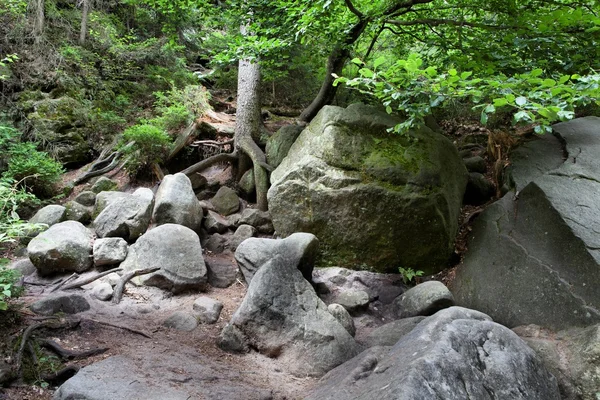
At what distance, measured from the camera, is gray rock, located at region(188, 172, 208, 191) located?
8398 millimetres

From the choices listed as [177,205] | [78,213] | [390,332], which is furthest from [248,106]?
[390,332]

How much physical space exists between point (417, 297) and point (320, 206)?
198 cm

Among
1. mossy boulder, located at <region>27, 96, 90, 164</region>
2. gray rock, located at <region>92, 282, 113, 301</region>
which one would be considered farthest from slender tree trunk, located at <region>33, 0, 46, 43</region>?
gray rock, located at <region>92, 282, 113, 301</region>

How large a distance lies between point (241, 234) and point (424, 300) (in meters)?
3.55

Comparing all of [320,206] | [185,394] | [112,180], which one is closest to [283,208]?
[320,206]

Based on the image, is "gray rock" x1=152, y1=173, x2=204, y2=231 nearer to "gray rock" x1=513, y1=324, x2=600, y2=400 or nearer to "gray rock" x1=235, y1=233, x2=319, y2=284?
"gray rock" x1=235, y1=233, x2=319, y2=284

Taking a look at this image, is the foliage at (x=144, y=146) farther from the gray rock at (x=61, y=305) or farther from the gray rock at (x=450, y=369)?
the gray rock at (x=450, y=369)

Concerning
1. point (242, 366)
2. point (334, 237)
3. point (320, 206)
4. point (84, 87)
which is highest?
point (84, 87)

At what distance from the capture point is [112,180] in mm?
8805

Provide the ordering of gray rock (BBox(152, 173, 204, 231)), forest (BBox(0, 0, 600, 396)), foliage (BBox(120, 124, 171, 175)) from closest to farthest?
1. forest (BBox(0, 0, 600, 396))
2. gray rock (BBox(152, 173, 204, 231))
3. foliage (BBox(120, 124, 171, 175))

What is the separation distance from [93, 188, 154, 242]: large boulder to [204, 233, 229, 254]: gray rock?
3.71ft

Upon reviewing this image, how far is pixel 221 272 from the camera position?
249 inches

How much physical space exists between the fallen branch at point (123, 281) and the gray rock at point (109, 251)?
564 mm

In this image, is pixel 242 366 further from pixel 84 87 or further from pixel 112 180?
pixel 84 87
